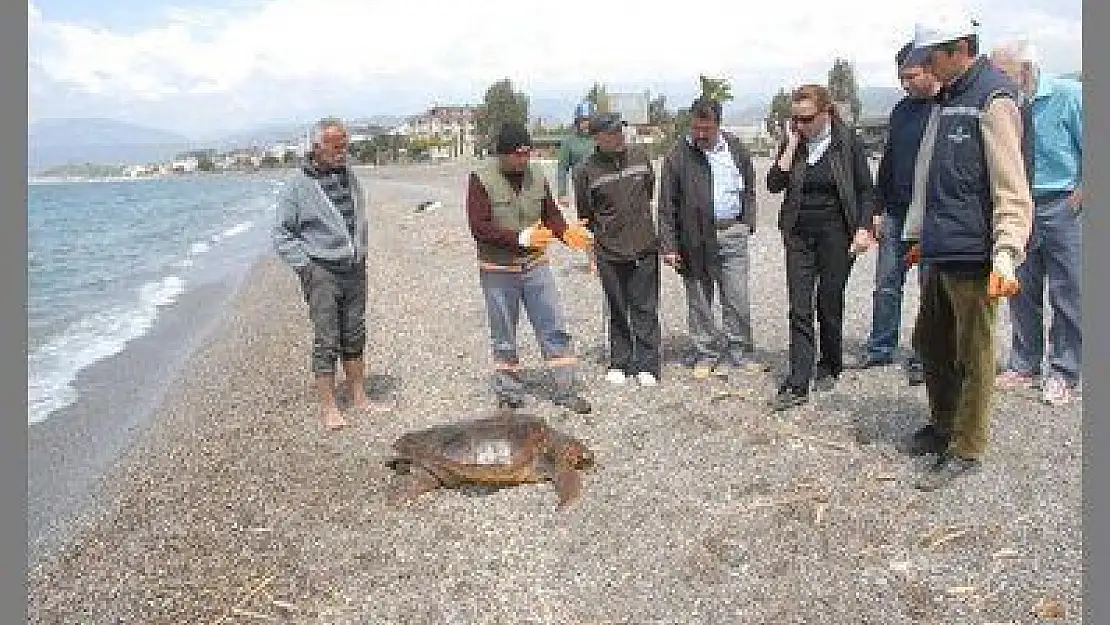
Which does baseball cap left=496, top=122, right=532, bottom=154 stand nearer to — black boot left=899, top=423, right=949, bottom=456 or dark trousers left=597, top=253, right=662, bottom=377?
dark trousers left=597, top=253, right=662, bottom=377

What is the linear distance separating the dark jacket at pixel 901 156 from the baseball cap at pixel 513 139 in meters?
2.43

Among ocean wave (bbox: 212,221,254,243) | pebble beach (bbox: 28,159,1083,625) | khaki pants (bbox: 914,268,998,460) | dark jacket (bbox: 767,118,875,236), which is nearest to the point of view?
pebble beach (bbox: 28,159,1083,625)

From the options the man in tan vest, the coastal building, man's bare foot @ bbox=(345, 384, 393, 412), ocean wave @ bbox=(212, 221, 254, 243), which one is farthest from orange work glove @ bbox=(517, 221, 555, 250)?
the coastal building

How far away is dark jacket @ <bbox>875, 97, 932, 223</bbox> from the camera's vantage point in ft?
21.8

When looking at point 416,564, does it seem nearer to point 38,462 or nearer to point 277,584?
point 277,584

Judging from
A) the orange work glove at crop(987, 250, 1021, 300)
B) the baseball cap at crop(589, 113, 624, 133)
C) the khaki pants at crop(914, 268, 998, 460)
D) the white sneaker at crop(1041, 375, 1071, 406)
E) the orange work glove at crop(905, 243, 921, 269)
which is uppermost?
the baseball cap at crop(589, 113, 624, 133)

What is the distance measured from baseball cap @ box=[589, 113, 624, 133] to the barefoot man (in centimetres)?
173

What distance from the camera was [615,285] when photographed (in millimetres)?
7395

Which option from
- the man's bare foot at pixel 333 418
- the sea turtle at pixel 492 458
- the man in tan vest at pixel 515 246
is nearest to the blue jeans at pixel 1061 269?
the man in tan vest at pixel 515 246

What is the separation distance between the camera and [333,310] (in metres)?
6.98

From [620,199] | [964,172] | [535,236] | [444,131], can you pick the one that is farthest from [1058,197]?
[444,131]

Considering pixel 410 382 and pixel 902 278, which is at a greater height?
pixel 902 278

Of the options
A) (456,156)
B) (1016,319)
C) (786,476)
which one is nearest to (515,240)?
(786,476)

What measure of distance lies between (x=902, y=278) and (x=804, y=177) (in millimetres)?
1291
